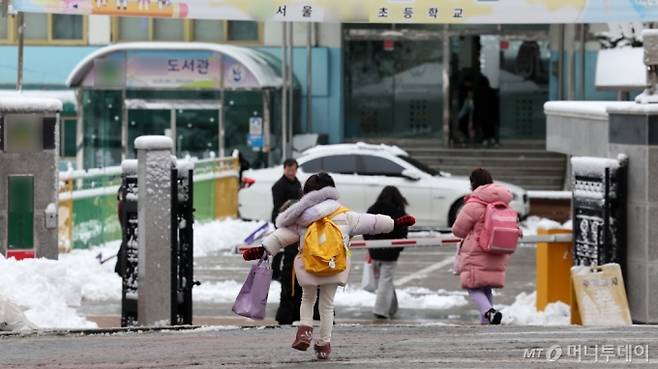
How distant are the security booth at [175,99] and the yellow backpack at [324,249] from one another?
23062 mm

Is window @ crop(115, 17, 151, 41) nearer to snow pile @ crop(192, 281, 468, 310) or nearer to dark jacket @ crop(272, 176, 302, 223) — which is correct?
snow pile @ crop(192, 281, 468, 310)

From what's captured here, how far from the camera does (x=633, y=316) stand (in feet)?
49.1

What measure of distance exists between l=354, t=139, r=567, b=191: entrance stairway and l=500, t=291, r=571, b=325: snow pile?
16974 millimetres

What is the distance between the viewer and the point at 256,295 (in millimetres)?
11117

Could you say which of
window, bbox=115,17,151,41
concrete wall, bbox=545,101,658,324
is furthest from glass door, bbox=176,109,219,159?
concrete wall, bbox=545,101,658,324

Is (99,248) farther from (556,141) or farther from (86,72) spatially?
(86,72)

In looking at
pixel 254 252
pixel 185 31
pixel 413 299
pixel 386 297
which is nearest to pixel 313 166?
pixel 413 299

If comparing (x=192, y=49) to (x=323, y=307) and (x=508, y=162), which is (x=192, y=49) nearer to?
(x=508, y=162)

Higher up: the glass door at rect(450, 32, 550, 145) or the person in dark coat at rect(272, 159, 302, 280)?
the glass door at rect(450, 32, 550, 145)

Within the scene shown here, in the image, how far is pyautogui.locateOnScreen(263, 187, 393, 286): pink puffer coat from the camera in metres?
10.6

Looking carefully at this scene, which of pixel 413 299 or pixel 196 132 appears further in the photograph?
pixel 196 132

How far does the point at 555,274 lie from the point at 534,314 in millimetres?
492

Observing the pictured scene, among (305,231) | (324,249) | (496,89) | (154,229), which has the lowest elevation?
(154,229)

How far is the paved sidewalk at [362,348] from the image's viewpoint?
33.9 ft
